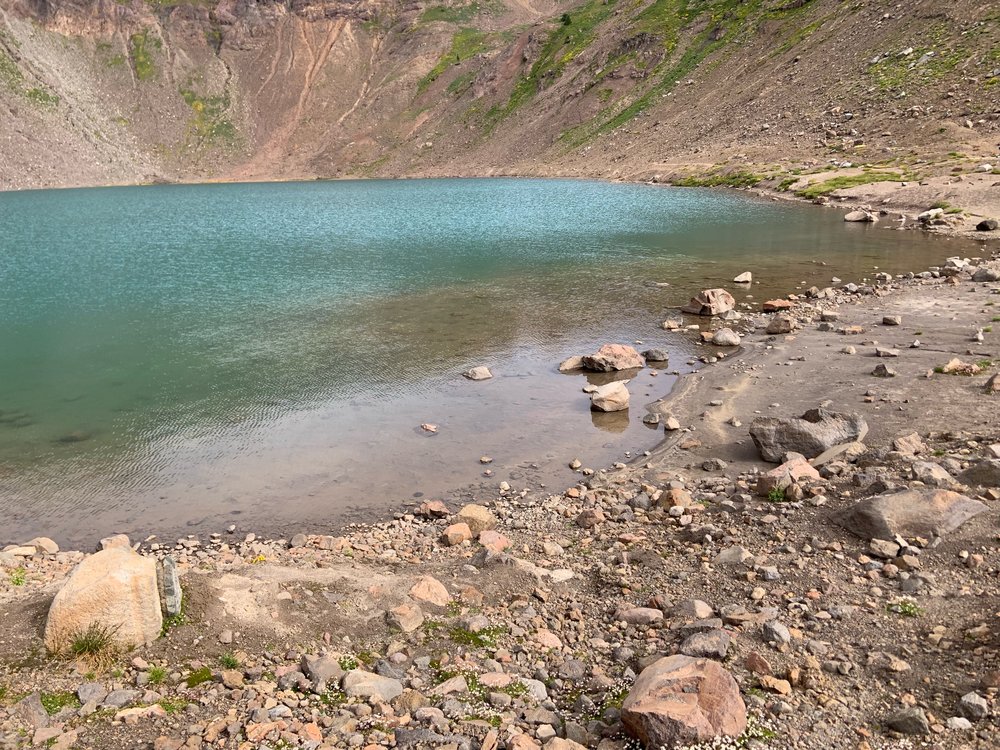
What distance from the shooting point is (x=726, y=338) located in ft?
89.1

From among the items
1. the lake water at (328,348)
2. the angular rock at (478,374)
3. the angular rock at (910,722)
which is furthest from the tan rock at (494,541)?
the angular rock at (478,374)

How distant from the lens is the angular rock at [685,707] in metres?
7.21

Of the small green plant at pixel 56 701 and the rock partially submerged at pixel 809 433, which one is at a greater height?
the small green plant at pixel 56 701

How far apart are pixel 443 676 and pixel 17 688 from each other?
5.09 m

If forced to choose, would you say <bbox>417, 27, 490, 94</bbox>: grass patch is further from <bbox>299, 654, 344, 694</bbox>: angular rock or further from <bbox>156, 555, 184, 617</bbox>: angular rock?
<bbox>299, 654, 344, 694</bbox>: angular rock

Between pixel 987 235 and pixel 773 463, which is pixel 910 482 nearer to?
pixel 773 463

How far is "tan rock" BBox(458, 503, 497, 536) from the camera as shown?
14.2m

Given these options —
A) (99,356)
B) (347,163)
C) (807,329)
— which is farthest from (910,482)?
(347,163)

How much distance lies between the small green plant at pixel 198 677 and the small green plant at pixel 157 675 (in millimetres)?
307

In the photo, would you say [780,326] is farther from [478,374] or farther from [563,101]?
[563,101]

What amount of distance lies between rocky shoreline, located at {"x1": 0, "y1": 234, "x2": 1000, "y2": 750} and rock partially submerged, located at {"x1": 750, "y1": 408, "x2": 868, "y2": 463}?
4.0 inches

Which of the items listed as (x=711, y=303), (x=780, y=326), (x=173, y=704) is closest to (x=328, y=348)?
(x=711, y=303)

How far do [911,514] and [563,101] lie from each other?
15183cm

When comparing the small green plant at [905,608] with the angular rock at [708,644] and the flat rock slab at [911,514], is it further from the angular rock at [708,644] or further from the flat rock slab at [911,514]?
the angular rock at [708,644]
